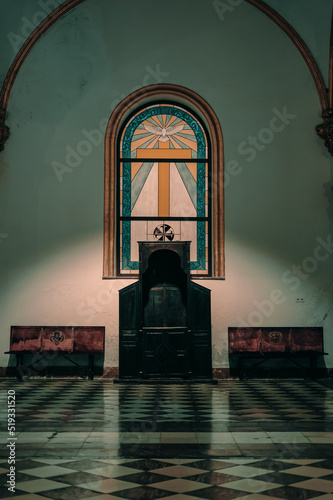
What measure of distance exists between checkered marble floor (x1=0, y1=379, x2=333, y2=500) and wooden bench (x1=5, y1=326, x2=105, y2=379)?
6.45ft

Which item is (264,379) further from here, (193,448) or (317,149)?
(193,448)

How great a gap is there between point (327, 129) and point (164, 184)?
11.1 feet

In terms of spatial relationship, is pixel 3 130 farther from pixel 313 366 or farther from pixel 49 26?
pixel 313 366

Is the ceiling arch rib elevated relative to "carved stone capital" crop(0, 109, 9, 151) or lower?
elevated

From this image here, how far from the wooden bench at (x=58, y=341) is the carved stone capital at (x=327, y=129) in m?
5.68

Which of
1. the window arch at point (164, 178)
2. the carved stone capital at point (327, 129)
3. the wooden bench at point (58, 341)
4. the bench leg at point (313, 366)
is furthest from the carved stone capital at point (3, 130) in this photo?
the bench leg at point (313, 366)

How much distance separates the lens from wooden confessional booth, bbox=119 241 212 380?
455 inches

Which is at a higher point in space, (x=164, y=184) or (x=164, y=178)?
(x=164, y=178)

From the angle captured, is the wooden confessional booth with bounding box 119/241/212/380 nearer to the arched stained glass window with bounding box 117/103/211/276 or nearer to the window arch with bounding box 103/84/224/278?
the window arch with bounding box 103/84/224/278

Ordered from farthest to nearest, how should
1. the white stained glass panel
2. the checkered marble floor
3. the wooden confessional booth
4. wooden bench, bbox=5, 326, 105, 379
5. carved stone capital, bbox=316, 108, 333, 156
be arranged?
the white stained glass panel, carved stone capital, bbox=316, 108, 333, 156, wooden bench, bbox=5, 326, 105, 379, the wooden confessional booth, the checkered marble floor

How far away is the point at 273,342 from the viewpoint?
39.4 feet

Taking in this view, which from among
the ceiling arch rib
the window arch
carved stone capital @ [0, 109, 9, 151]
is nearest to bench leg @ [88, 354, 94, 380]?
the window arch

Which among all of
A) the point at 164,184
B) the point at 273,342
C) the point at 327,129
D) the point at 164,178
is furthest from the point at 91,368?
the point at 327,129

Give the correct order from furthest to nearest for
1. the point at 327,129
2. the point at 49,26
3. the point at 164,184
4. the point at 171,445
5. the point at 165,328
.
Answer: the point at 164,184, the point at 49,26, the point at 327,129, the point at 165,328, the point at 171,445
